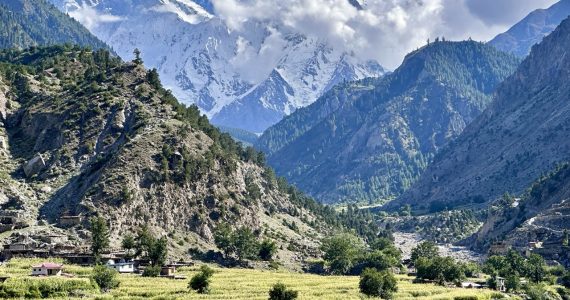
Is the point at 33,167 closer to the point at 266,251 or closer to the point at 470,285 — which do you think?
the point at 266,251

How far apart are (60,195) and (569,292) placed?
4852 inches

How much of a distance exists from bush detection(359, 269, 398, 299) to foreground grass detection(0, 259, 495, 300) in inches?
63.3

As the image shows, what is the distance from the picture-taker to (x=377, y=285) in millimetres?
135500

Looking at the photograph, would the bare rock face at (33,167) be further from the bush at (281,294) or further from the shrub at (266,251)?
the bush at (281,294)

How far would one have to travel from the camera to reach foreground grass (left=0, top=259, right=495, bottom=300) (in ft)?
401

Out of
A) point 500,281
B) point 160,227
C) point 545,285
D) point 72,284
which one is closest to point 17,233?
point 160,227

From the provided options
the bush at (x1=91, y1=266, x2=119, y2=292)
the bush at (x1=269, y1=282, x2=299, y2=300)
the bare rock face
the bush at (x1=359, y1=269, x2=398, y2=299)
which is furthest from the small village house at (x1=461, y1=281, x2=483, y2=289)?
the bare rock face

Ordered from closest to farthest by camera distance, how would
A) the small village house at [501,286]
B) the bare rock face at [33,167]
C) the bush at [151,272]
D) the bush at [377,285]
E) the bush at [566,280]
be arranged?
the bush at [377,285] → the bush at [151,272] → the small village house at [501,286] → the bush at [566,280] → the bare rock face at [33,167]

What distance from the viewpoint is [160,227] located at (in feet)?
620

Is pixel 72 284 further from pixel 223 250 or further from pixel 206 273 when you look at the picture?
pixel 223 250

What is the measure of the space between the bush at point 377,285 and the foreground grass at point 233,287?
1.61 meters

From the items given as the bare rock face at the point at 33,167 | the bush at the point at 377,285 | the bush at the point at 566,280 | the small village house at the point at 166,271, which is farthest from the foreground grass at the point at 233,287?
the bare rock face at the point at 33,167

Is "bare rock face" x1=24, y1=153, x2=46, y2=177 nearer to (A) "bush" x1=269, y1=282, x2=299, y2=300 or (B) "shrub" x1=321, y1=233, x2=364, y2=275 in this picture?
(B) "shrub" x1=321, y1=233, x2=364, y2=275

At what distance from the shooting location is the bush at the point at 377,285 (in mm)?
134837
